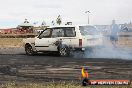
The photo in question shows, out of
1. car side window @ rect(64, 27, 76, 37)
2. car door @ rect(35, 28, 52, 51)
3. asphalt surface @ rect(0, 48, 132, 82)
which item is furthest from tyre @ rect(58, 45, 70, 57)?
asphalt surface @ rect(0, 48, 132, 82)

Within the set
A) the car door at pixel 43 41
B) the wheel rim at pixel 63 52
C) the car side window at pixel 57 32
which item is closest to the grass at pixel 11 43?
the car door at pixel 43 41

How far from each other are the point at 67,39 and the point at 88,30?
1.18m

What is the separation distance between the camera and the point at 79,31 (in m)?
20.5

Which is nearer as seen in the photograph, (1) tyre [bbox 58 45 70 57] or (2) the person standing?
(1) tyre [bbox 58 45 70 57]

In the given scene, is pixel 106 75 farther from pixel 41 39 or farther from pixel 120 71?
pixel 41 39

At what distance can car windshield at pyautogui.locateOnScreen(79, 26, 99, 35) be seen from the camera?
20.6 m

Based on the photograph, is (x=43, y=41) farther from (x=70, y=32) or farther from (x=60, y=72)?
(x=60, y=72)

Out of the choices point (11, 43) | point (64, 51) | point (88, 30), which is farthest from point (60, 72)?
point (11, 43)

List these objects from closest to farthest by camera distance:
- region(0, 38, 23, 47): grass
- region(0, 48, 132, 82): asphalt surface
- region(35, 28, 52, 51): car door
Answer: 1. region(0, 48, 132, 82): asphalt surface
2. region(35, 28, 52, 51): car door
3. region(0, 38, 23, 47): grass

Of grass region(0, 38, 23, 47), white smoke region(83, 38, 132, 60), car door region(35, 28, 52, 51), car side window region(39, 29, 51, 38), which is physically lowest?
grass region(0, 38, 23, 47)

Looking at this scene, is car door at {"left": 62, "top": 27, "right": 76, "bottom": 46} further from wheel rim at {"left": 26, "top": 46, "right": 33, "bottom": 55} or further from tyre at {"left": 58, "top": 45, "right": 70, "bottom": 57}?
wheel rim at {"left": 26, "top": 46, "right": 33, "bottom": 55}

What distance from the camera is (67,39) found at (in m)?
20.7

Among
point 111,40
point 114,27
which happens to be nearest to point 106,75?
point 111,40

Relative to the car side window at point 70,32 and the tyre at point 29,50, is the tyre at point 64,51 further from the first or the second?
the tyre at point 29,50
